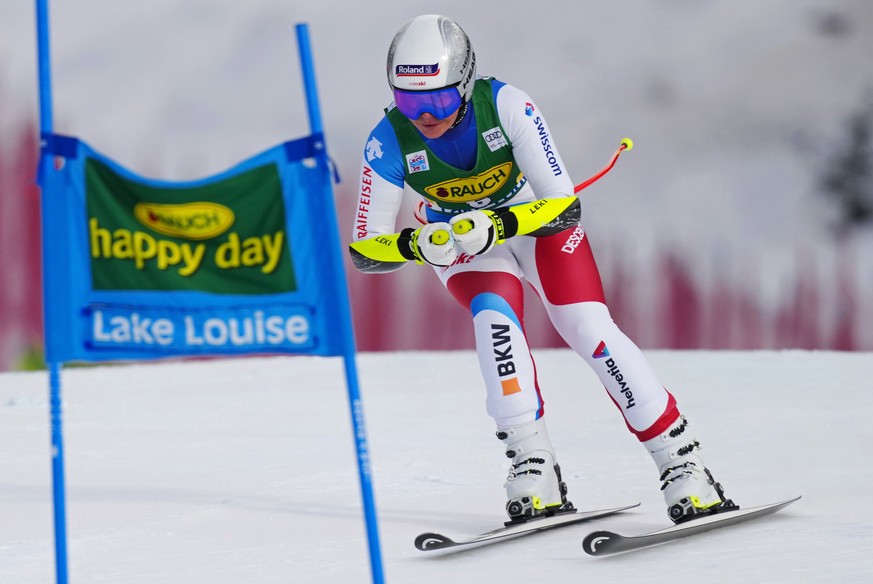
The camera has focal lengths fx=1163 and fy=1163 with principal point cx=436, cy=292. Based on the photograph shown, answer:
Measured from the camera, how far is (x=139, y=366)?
10172 millimetres

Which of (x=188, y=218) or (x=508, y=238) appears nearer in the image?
(x=188, y=218)

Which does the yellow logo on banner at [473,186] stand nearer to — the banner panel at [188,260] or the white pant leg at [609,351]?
the white pant leg at [609,351]

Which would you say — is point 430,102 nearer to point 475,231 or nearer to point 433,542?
point 475,231

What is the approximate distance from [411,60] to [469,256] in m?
0.80

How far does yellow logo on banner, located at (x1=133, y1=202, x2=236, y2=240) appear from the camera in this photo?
3.12 m

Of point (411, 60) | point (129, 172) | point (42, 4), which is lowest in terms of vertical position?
point (129, 172)

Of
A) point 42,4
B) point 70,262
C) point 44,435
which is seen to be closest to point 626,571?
point 70,262

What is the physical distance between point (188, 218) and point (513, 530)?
170cm

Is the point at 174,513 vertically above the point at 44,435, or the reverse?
the point at 44,435

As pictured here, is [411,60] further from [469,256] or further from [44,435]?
[44,435]

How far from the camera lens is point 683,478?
4125 millimetres

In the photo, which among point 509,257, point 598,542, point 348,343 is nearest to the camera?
point 348,343

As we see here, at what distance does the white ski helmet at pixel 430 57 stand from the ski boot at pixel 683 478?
4.68ft

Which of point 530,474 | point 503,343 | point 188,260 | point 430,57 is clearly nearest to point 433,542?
point 530,474
